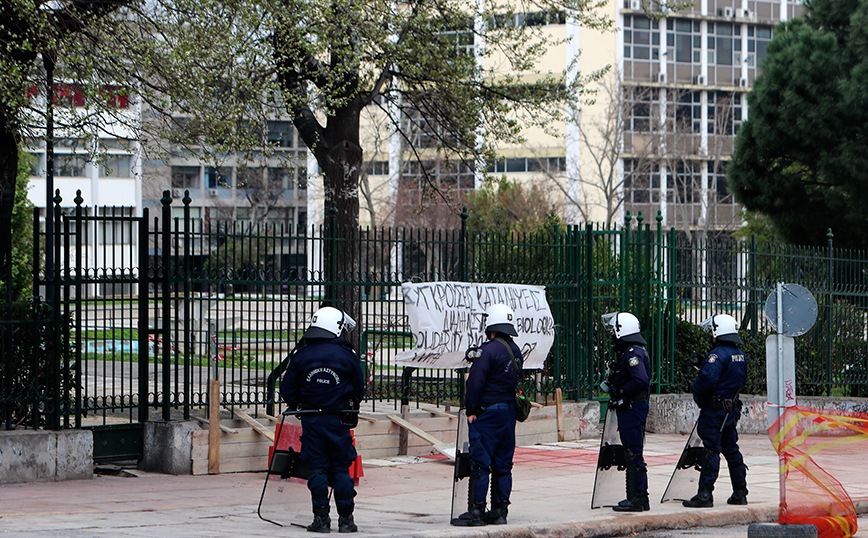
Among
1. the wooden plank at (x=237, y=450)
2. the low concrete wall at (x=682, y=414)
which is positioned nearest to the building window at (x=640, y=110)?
the low concrete wall at (x=682, y=414)

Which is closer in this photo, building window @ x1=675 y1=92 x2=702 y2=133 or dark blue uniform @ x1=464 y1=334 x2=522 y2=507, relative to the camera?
dark blue uniform @ x1=464 y1=334 x2=522 y2=507

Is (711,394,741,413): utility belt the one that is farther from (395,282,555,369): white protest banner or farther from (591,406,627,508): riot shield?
(395,282,555,369): white protest banner

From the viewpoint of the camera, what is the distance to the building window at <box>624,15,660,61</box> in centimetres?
5684

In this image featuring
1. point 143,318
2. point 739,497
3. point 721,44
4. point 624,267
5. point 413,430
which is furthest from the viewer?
point 721,44

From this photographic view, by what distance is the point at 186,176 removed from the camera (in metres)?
69.8

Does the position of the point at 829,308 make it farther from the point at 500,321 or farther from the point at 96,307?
the point at 96,307

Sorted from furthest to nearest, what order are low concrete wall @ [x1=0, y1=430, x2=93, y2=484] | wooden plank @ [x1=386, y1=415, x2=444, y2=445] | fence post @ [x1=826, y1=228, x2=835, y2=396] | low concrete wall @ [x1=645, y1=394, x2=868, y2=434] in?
1. fence post @ [x1=826, y1=228, x2=835, y2=396]
2. low concrete wall @ [x1=645, y1=394, x2=868, y2=434]
3. wooden plank @ [x1=386, y1=415, x2=444, y2=445]
4. low concrete wall @ [x1=0, y1=430, x2=93, y2=484]

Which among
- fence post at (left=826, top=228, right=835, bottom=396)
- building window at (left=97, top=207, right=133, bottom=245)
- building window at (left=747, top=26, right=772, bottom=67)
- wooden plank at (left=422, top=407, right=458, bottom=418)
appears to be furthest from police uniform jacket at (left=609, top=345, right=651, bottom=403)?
building window at (left=747, top=26, right=772, bottom=67)

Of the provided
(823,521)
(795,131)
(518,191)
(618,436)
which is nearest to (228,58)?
(618,436)

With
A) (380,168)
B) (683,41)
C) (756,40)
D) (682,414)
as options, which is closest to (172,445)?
(682,414)

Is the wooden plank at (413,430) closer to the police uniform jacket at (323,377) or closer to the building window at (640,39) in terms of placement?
the police uniform jacket at (323,377)

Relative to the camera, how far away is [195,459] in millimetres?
10844

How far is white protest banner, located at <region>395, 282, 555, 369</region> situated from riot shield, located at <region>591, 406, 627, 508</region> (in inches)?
131

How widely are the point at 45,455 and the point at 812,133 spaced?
16287 mm
